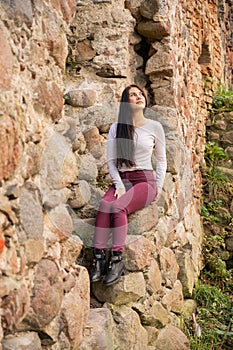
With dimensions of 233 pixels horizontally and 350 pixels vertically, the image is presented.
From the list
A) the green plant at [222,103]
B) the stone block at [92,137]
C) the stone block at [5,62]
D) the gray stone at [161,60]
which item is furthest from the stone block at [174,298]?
the green plant at [222,103]

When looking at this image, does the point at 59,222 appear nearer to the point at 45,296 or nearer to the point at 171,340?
the point at 45,296

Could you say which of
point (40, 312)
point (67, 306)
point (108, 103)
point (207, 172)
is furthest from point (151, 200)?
point (207, 172)

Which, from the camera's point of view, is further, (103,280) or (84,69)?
(84,69)

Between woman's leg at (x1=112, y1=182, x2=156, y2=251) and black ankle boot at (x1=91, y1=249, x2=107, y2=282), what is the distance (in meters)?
0.08

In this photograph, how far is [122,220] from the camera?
2.78 metres

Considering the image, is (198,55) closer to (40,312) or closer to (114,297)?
(114,297)

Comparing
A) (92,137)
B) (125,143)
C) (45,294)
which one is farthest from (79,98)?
(45,294)

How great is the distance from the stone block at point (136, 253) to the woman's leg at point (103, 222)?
196 millimetres

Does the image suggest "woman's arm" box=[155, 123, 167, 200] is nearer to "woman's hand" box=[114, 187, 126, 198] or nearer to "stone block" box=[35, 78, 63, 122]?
"woman's hand" box=[114, 187, 126, 198]

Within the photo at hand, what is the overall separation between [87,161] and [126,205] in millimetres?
576

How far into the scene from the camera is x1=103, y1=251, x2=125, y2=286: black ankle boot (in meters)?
2.69

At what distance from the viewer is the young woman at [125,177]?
2.74 m

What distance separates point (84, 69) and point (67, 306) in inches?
86.4

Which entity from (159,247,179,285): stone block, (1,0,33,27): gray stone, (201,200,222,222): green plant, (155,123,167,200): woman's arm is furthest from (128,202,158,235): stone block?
(201,200,222,222): green plant
